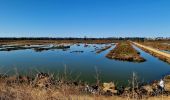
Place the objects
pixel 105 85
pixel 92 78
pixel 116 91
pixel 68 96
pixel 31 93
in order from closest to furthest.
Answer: pixel 68 96 → pixel 31 93 → pixel 116 91 → pixel 105 85 → pixel 92 78

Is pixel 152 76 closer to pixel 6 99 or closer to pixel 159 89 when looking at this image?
pixel 159 89

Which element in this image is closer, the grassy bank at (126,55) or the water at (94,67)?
the water at (94,67)

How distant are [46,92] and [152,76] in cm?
2102

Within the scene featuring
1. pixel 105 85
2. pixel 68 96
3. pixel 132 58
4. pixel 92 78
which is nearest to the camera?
pixel 68 96

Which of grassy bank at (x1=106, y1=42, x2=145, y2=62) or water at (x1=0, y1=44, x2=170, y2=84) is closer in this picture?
water at (x1=0, y1=44, x2=170, y2=84)

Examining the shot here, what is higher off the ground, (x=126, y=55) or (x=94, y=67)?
(x=94, y=67)

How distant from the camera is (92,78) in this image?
21.7 metres

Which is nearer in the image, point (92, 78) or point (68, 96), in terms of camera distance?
point (68, 96)

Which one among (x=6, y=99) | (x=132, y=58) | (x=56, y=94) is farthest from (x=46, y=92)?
(x=132, y=58)

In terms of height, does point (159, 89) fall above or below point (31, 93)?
below

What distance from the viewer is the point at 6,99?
16.1ft

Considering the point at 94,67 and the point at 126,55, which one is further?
the point at 126,55

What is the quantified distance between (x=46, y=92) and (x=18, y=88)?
799 mm

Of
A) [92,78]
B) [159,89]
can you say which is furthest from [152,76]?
[159,89]
